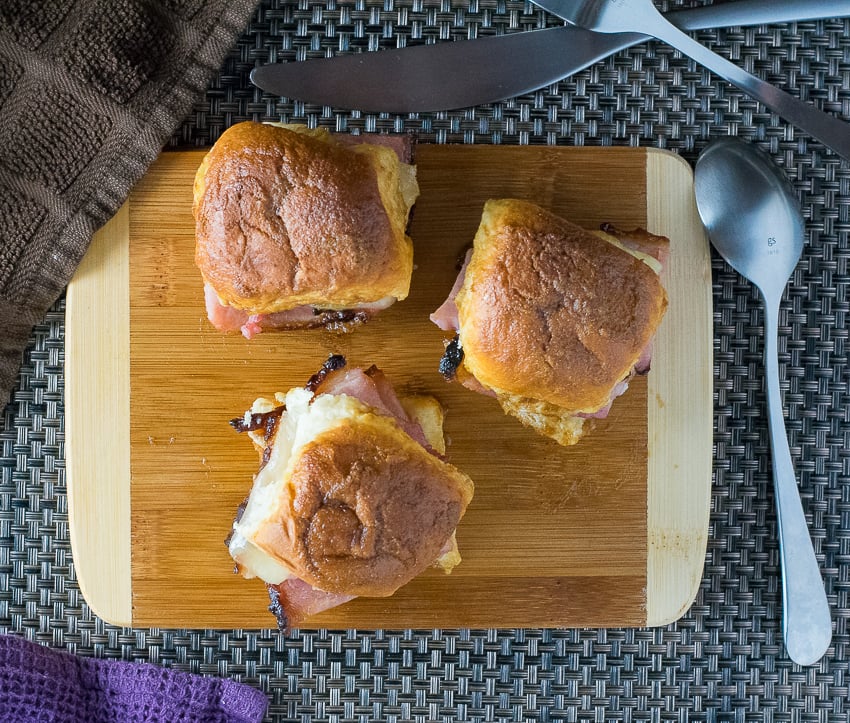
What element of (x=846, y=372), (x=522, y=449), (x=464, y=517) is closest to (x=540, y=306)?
(x=522, y=449)

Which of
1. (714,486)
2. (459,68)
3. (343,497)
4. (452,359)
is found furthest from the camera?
(714,486)

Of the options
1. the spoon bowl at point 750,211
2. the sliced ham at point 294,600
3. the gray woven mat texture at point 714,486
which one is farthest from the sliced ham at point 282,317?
the spoon bowl at point 750,211

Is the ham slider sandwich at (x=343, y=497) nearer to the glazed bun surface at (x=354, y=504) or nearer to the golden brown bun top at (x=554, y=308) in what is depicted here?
the glazed bun surface at (x=354, y=504)

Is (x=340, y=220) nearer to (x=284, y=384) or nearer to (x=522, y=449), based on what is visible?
(x=284, y=384)

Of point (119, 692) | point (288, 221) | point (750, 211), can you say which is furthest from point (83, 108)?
point (750, 211)

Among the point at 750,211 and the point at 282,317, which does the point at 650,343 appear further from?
the point at 282,317

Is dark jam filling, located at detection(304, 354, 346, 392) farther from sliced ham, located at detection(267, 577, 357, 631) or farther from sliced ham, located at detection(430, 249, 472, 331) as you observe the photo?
sliced ham, located at detection(267, 577, 357, 631)
